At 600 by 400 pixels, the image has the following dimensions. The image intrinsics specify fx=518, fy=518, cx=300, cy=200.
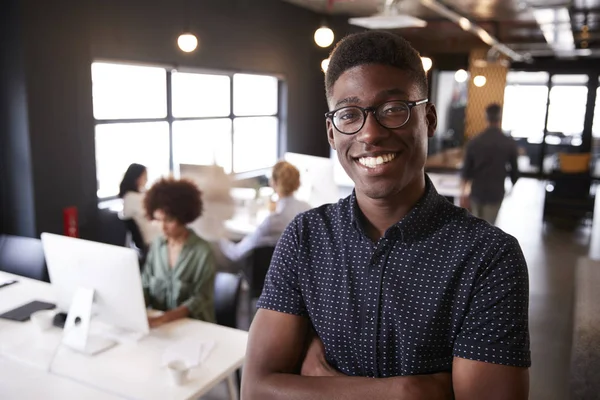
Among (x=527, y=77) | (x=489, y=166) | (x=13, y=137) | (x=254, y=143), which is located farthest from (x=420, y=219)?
(x=527, y=77)

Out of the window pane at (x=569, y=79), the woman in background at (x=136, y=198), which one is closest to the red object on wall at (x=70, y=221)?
the woman in background at (x=136, y=198)

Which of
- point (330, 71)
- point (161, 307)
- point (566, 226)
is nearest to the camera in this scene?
point (330, 71)

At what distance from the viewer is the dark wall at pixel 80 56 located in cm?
403

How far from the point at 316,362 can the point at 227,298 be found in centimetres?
172

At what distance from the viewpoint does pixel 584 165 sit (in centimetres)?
828

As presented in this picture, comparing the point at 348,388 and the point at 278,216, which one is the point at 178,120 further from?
the point at 348,388

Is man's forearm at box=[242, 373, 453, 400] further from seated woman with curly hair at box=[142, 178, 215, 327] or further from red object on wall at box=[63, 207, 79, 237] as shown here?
red object on wall at box=[63, 207, 79, 237]

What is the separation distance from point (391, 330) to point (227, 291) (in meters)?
1.87

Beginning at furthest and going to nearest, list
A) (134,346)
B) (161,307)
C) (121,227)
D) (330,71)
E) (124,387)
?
(121,227) → (161,307) → (134,346) → (124,387) → (330,71)

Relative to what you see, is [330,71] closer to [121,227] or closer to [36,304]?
[36,304]

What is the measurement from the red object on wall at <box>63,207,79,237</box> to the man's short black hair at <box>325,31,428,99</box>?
3.79m

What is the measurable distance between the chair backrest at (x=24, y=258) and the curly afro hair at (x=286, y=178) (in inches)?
67.2

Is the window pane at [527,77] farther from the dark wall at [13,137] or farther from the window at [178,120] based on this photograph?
the dark wall at [13,137]

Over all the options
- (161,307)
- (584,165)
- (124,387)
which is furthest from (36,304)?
(584,165)
